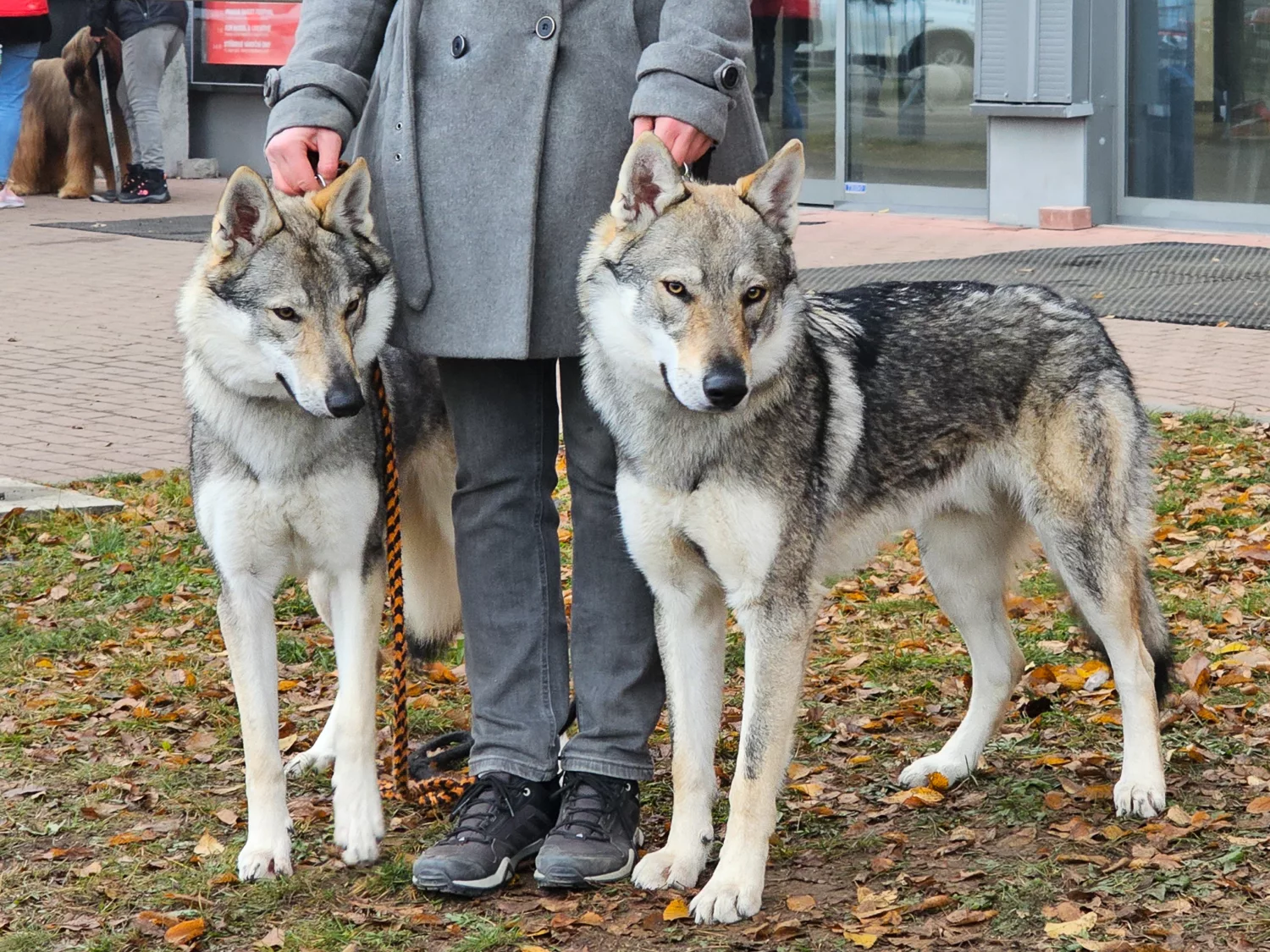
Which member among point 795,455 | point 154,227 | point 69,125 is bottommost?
point 795,455

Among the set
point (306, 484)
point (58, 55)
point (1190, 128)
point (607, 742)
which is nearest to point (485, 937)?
point (607, 742)

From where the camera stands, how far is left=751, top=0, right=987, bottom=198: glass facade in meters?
13.9

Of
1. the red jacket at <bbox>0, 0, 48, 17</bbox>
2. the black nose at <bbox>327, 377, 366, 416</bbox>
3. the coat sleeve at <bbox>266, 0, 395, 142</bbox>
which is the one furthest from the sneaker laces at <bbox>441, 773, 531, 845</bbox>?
the red jacket at <bbox>0, 0, 48, 17</bbox>

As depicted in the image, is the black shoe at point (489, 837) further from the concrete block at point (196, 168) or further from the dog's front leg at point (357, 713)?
the concrete block at point (196, 168)

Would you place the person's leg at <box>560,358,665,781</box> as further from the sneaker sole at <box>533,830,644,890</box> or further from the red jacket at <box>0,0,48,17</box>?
the red jacket at <box>0,0,48,17</box>

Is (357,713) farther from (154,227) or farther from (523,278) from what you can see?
(154,227)

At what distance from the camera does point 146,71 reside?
603 inches

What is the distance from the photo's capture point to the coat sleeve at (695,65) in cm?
333

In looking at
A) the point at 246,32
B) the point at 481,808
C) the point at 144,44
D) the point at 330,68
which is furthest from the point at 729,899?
the point at 246,32

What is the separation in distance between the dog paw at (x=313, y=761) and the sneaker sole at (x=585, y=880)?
0.96 m

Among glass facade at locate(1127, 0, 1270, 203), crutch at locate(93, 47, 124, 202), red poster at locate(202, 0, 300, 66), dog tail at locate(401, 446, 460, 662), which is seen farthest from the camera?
red poster at locate(202, 0, 300, 66)

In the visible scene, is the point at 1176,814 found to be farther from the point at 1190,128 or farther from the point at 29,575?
the point at 1190,128

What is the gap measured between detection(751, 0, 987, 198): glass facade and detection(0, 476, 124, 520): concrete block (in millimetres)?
9196

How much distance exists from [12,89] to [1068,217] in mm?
9229
